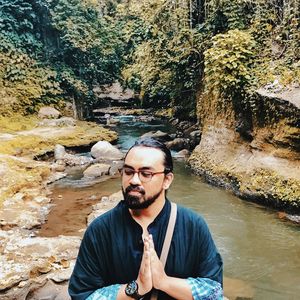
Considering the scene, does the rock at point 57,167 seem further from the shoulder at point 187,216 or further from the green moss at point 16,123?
the shoulder at point 187,216

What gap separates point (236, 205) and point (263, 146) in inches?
73.5

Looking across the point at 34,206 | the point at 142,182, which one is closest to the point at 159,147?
the point at 142,182

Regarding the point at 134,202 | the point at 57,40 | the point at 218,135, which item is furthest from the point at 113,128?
the point at 134,202

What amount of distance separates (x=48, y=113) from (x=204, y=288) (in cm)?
1945

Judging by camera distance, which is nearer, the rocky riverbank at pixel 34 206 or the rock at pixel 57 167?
the rocky riverbank at pixel 34 206

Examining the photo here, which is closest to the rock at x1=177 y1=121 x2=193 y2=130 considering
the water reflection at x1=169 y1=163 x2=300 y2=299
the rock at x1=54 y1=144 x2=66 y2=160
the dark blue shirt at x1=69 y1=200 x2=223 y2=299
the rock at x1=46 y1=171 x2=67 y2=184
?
the rock at x1=54 y1=144 x2=66 y2=160

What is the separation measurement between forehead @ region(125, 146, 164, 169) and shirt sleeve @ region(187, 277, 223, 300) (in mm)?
602

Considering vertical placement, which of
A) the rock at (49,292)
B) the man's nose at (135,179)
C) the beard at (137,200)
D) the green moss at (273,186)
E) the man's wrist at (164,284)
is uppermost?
the man's nose at (135,179)

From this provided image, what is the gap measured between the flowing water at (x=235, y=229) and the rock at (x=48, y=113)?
831 centimetres

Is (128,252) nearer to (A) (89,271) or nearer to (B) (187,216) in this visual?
(A) (89,271)

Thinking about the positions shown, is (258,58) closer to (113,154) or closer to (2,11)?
(113,154)

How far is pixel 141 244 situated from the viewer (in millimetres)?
2021

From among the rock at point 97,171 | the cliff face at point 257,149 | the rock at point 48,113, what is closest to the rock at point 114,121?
the rock at point 48,113

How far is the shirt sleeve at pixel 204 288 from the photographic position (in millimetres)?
1992
